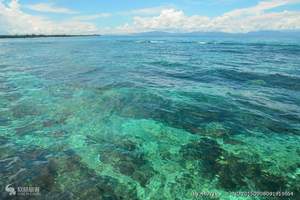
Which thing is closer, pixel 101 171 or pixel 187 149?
pixel 101 171

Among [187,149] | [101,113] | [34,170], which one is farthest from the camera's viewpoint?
[101,113]

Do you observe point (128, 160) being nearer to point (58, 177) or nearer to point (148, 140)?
point (148, 140)

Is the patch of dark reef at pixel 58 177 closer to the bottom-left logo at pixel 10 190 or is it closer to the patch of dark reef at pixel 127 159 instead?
the bottom-left logo at pixel 10 190

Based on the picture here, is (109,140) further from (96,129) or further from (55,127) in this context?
(55,127)

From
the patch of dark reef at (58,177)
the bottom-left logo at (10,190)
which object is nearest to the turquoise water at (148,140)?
the patch of dark reef at (58,177)

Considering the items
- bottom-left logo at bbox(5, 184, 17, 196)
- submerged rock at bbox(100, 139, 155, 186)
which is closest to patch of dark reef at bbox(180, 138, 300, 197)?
submerged rock at bbox(100, 139, 155, 186)

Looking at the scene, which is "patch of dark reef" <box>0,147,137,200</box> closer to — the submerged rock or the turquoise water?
the turquoise water

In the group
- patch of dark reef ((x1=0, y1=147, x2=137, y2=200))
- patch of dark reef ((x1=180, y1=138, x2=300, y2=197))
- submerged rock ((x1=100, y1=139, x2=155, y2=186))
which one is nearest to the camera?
patch of dark reef ((x1=0, y1=147, x2=137, y2=200))

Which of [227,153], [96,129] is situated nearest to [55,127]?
[96,129]

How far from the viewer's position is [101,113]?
1326cm

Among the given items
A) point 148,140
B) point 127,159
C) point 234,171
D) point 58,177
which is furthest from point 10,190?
point 234,171

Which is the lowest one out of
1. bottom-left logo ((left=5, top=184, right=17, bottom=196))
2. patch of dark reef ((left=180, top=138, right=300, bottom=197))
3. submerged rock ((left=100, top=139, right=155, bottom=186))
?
patch of dark reef ((left=180, top=138, right=300, bottom=197))

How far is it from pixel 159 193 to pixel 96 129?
539 cm

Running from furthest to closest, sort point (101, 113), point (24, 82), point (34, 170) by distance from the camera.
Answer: point (24, 82)
point (101, 113)
point (34, 170)
